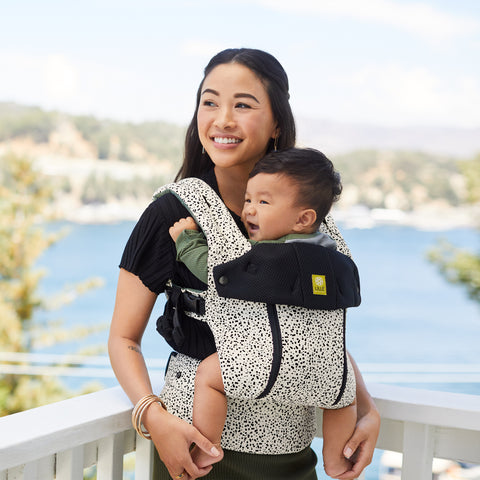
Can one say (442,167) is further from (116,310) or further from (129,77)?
(116,310)

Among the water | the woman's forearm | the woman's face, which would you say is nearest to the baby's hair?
the woman's face

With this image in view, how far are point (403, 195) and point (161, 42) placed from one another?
14.2 metres

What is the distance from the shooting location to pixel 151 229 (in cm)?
146

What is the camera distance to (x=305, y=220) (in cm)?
147

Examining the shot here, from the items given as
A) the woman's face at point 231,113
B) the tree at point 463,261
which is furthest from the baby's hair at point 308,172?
the tree at point 463,261

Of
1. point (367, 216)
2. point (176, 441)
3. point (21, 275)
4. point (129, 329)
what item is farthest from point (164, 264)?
point (367, 216)

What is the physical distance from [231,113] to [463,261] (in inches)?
344

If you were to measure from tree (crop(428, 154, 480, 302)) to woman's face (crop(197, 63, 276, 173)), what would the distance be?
8.16m

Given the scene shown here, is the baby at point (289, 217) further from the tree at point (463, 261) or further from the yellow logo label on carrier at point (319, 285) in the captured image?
the tree at point (463, 261)

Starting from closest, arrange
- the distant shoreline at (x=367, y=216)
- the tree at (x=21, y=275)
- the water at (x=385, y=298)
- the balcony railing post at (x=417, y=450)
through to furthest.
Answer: the balcony railing post at (x=417, y=450)
the tree at (x=21, y=275)
the water at (x=385, y=298)
the distant shoreline at (x=367, y=216)

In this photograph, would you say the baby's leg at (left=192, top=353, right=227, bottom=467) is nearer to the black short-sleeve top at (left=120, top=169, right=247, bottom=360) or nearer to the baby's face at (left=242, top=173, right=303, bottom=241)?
the black short-sleeve top at (left=120, top=169, right=247, bottom=360)

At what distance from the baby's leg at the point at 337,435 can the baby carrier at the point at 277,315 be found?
2.7 inches

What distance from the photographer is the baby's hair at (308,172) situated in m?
1.45

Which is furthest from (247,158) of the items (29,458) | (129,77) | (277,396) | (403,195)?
(129,77)
